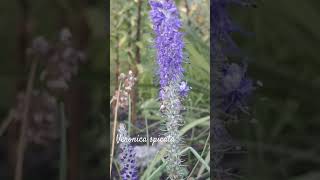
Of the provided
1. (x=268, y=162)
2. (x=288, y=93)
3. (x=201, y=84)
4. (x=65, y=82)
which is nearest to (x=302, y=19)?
(x=288, y=93)

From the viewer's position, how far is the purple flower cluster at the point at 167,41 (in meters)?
1.62

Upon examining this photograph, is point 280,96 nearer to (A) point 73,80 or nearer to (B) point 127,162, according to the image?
(B) point 127,162

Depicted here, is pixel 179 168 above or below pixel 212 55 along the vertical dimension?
below

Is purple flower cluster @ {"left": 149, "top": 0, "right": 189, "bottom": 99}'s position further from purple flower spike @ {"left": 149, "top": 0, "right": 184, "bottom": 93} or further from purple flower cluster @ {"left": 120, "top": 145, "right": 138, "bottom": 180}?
purple flower cluster @ {"left": 120, "top": 145, "right": 138, "bottom": 180}

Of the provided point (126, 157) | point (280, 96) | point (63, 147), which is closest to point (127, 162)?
point (126, 157)

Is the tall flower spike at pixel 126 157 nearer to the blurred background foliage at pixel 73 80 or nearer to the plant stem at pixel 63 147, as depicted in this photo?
the blurred background foliage at pixel 73 80

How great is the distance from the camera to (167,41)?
5.36 feet

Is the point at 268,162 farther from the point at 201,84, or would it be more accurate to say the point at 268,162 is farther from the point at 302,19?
the point at 302,19

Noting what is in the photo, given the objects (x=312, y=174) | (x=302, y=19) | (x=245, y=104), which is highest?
(x=302, y=19)

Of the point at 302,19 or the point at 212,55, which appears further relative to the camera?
the point at 212,55

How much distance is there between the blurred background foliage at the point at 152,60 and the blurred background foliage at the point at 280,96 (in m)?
0.12

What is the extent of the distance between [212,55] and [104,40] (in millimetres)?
349

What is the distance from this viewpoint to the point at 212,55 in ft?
5.45

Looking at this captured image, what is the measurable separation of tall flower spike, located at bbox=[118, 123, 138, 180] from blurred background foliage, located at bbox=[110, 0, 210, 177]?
0.04 m
